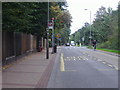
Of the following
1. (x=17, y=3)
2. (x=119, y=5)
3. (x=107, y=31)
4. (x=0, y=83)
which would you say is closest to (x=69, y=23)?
(x=107, y=31)

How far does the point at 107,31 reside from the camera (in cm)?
5394

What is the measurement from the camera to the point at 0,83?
808 cm

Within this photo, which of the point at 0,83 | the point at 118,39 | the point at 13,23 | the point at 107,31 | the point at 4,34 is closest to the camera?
the point at 0,83

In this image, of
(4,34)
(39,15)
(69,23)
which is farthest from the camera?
(69,23)

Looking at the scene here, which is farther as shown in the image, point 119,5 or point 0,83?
point 119,5

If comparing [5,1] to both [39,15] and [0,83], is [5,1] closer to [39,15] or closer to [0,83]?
[0,83]

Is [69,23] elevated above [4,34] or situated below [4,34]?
above

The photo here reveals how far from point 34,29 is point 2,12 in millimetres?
15024

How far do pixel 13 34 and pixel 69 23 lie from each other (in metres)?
33.4

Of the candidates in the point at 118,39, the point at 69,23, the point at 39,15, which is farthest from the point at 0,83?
the point at 69,23

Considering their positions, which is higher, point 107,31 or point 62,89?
point 107,31

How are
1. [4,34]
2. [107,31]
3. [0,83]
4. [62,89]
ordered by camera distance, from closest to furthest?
[62,89] → [0,83] → [4,34] → [107,31]

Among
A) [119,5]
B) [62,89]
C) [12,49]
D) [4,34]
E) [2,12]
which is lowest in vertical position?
[62,89]

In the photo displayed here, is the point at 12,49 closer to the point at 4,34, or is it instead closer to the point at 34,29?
the point at 4,34
